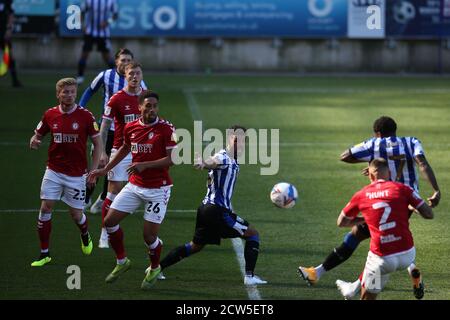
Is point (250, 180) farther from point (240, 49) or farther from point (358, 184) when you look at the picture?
point (240, 49)

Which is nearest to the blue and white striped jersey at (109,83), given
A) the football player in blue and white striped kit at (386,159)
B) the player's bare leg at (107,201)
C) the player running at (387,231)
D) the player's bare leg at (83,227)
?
the player's bare leg at (107,201)

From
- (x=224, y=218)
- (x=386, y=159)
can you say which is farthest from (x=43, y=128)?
(x=386, y=159)

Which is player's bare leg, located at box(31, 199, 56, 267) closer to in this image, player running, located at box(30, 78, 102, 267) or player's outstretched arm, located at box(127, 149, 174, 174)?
player running, located at box(30, 78, 102, 267)

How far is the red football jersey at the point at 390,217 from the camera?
10.2 metres

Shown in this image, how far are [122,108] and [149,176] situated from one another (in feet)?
7.90

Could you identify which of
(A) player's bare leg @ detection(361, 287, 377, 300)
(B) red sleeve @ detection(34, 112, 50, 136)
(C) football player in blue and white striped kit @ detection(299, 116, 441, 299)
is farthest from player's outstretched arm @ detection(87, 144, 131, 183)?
(A) player's bare leg @ detection(361, 287, 377, 300)

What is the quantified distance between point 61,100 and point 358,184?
23.1 ft

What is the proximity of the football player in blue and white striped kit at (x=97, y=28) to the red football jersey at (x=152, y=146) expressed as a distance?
1837 centimetres

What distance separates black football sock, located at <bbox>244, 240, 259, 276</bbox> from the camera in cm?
1184

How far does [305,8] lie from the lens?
1406 inches

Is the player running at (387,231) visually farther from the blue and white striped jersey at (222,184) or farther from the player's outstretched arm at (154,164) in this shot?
the player's outstretched arm at (154,164)

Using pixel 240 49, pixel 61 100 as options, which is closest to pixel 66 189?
pixel 61 100

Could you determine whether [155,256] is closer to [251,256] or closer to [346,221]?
[251,256]

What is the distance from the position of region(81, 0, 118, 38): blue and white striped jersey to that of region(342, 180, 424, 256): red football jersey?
68.3 feet
